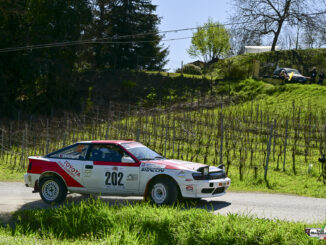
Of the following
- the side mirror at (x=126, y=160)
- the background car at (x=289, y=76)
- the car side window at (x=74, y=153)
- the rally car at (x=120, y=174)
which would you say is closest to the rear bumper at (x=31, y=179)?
the rally car at (x=120, y=174)

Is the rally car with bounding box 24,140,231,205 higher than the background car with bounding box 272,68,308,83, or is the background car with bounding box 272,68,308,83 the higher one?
the background car with bounding box 272,68,308,83

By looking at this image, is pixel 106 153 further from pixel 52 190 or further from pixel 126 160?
pixel 52 190

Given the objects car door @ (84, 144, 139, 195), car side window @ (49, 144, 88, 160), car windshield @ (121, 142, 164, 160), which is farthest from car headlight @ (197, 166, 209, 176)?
car side window @ (49, 144, 88, 160)

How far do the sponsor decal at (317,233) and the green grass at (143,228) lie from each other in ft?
0.38

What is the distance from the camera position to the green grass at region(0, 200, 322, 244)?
25.5 feet

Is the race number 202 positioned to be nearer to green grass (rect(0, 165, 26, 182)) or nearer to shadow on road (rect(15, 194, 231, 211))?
shadow on road (rect(15, 194, 231, 211))

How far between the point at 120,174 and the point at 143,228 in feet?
8.66

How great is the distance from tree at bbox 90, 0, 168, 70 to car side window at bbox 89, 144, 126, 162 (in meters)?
41.1

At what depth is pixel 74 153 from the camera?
11891 mm

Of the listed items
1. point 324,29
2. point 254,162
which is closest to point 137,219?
point 254,162

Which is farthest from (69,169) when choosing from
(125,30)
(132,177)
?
(125,30)

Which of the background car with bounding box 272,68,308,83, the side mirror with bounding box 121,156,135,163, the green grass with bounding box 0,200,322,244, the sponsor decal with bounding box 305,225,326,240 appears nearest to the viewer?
the sponsor decal with bounding box 305,225,326,240

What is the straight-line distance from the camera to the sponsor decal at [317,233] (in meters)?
7.33

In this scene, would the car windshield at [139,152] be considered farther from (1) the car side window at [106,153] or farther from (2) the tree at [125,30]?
(2) the tree at [125,30]
